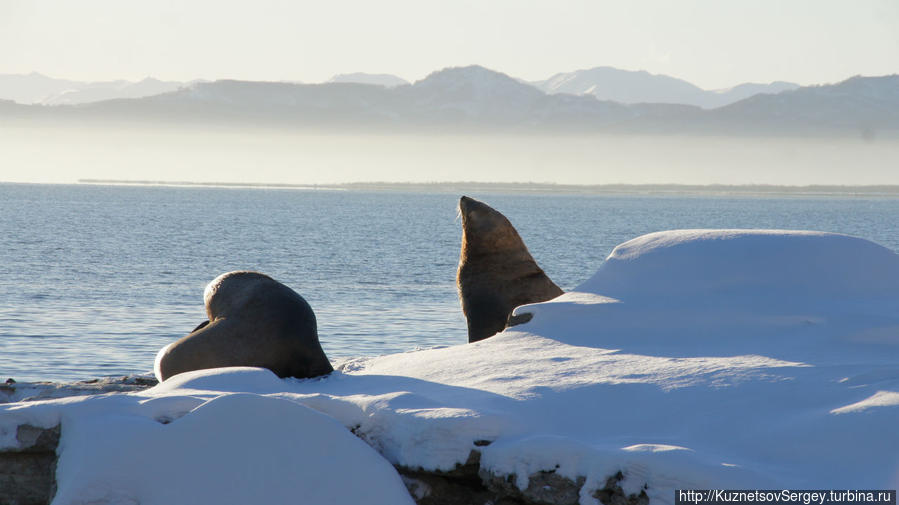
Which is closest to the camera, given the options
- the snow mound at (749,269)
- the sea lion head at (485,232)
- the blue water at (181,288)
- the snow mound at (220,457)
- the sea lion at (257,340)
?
the snow mound at (220,457)

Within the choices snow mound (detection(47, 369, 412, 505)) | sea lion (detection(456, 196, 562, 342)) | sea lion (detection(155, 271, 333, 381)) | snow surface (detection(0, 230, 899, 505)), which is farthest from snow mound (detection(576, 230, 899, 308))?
snow mound (detection(47, 369, 412, 505))

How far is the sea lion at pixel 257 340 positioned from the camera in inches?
383

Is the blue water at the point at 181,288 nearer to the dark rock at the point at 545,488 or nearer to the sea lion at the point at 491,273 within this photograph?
the sea lion at the point at 491,273

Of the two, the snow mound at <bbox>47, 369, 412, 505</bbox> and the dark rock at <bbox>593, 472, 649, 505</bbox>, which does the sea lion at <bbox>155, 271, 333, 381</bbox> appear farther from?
the dark rock at <bbox>593, 472, 649, 505</bbox>

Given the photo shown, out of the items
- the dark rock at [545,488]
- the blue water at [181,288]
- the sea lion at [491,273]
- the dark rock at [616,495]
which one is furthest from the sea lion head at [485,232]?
the dark rock at [616,495]

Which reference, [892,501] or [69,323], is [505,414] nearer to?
[892,501]

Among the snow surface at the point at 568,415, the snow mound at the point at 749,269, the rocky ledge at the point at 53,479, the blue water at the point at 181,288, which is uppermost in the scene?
the snow mound at the point at 749,269

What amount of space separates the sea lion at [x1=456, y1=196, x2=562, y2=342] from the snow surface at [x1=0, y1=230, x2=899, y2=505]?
12.7ft

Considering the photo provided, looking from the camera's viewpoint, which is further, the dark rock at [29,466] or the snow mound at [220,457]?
the dark rock at [29,466]

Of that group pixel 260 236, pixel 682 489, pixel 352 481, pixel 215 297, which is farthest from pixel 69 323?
pixel 260 236

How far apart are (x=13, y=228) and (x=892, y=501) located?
7471 cm

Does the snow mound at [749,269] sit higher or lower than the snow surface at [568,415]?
higher

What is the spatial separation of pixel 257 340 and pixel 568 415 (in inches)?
161

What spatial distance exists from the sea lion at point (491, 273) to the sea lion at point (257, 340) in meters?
3.42
